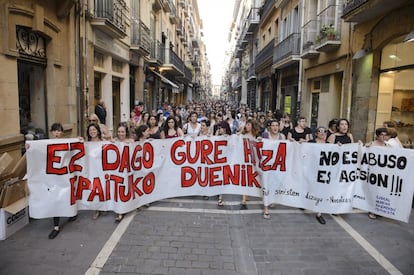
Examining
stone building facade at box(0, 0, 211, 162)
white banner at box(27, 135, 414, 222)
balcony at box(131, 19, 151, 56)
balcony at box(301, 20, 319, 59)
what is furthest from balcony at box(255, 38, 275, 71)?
white banner at box(27, 135, 414, 222)

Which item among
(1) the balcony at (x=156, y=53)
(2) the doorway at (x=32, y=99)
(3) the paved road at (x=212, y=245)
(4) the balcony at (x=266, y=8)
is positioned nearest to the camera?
(3) the paved road at (x=212, y=245)

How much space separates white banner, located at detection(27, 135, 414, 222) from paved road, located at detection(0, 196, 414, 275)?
31cm

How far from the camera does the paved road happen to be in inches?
143

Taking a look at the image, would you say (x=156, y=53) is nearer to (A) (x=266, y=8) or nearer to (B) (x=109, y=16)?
(A) (x=266, y=8)

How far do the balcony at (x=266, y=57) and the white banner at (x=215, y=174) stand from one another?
16649 millimetres

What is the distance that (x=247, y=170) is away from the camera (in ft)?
18.8

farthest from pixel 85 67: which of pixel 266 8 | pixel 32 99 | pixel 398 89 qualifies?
pixel 266 8

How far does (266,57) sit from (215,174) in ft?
61.5

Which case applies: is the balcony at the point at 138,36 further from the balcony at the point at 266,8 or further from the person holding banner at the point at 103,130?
the balcony at the point at 266,8

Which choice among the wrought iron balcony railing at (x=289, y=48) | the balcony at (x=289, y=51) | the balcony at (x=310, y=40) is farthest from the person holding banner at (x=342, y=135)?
the wrought iron balcony railing at (x=289, y=48)

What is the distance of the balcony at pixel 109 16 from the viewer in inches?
408

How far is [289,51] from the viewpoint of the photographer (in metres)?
16.2

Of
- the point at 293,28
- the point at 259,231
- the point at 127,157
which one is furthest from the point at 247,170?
the point at 293,28

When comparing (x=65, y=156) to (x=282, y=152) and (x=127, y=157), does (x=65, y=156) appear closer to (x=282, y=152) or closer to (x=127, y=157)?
(x=127, y=157)
